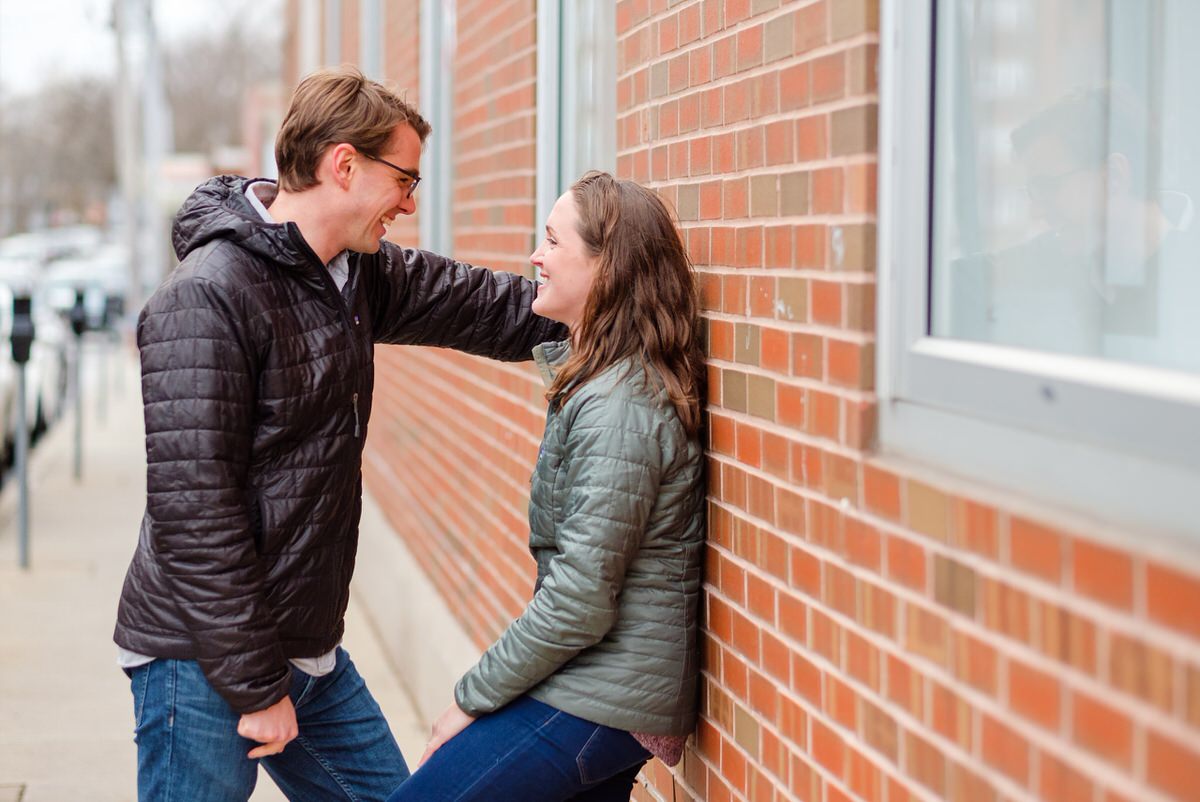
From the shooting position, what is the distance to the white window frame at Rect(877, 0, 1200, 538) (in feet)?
5.41

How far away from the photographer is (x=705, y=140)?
303cm

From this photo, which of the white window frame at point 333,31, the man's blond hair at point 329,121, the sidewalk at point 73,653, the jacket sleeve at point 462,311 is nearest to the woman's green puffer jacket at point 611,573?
the man's blond hair at point 329,121

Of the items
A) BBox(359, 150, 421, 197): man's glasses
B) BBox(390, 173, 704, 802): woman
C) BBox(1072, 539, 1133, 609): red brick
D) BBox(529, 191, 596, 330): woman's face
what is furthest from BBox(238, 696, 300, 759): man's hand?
BBox(1072, 539, 1133, 609): red brick

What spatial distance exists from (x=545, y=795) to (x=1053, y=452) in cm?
131

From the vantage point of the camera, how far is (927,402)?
7.10 ft

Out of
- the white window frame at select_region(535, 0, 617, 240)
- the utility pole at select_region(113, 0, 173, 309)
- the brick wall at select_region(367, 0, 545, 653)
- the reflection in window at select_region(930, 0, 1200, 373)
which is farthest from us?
the utility pole at select_region(113, 0, 173, 309)

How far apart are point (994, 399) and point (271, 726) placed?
1.54 m

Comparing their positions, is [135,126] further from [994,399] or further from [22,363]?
[994,399]

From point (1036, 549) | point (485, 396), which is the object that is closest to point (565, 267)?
point (1036, 549)

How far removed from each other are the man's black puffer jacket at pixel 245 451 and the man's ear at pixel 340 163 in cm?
16

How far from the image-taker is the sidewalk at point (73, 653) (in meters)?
5.43

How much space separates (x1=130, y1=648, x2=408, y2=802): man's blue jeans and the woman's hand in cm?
36

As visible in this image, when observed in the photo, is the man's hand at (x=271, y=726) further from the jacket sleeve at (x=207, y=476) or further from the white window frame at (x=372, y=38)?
the white window frame at (x=372, y=38)

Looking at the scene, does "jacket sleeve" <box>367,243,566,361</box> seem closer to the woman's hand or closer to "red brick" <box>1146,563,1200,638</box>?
the woman's hand
